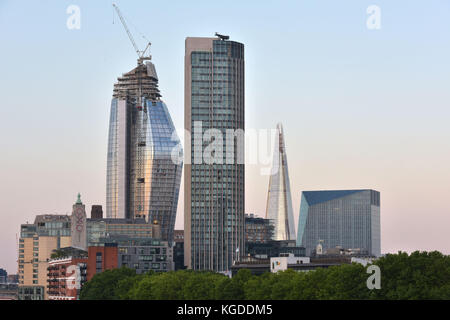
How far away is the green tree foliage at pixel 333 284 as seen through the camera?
137 m

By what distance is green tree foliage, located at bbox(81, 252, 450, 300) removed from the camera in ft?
448

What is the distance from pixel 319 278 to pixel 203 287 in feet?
88.3

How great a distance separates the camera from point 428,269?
139750mm

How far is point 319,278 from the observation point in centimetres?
15500

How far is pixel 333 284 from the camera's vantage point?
149m
